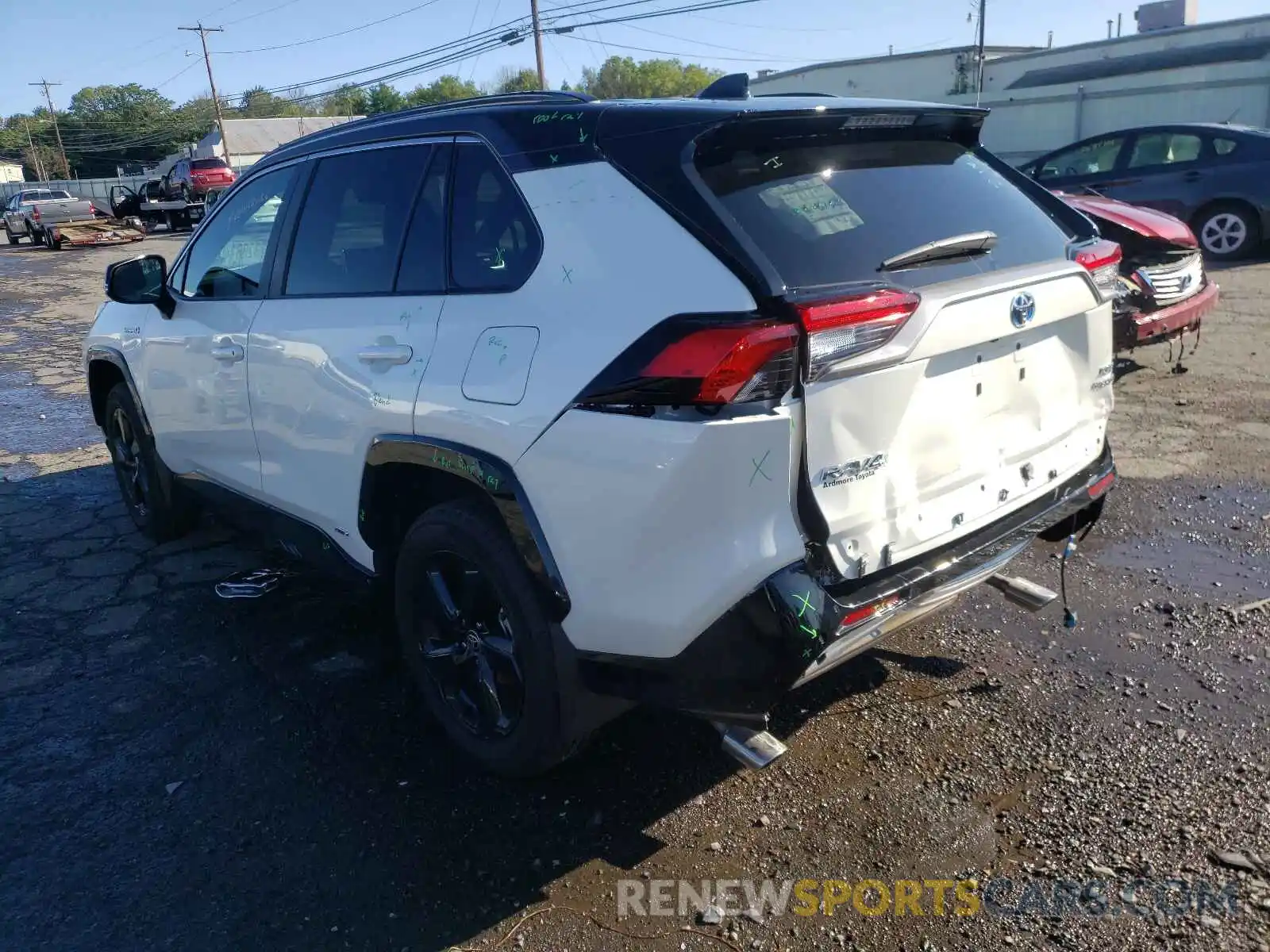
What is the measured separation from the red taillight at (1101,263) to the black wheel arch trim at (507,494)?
186 cm

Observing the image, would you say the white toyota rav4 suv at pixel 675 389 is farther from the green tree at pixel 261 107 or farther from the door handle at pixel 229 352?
the green tree at pixel 261 107

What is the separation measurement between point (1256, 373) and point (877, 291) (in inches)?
246

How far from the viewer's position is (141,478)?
5227 millimetres

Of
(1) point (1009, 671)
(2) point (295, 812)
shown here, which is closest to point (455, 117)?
(2) point (295, 812)

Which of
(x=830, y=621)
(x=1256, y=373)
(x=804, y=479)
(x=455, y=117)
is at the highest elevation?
(x=455, y=117)

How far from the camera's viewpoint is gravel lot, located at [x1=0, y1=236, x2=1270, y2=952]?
8.38 ft

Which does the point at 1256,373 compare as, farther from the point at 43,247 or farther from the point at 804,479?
the point at 43,247

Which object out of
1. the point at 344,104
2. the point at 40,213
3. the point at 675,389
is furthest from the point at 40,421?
the point at 344,104

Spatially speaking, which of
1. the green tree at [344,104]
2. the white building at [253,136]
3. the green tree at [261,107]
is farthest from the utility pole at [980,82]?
the green tree at [261,107]

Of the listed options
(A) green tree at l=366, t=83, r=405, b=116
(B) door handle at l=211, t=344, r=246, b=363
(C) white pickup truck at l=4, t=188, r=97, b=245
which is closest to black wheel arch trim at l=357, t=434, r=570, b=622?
(B) door handle at l=211, t=344, r=246, b=363

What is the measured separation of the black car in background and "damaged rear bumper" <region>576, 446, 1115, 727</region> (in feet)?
35.4

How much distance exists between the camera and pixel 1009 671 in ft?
11.7

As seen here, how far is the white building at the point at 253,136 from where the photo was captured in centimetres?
6231

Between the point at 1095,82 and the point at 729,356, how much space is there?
33846 mm
